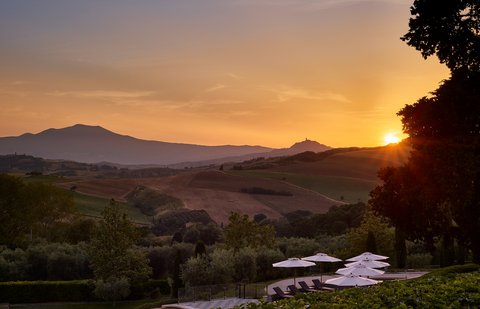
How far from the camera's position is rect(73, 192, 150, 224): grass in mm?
91250

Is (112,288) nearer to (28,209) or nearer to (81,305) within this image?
(81,305)

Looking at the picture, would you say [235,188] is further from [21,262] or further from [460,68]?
[460,68]

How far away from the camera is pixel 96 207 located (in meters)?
96.2

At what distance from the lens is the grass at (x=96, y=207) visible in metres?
91.2

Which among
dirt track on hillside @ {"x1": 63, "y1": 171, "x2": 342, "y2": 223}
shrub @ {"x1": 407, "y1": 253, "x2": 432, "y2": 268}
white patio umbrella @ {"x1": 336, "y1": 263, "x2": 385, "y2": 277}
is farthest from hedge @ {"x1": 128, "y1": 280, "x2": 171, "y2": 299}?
dirt track on hillside @ {"x1": 63, "y1": 171, "x2": 342, "y2": 223}

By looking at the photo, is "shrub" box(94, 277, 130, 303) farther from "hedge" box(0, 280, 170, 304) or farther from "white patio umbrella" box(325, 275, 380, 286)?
"white patio umbrella" box(325, 275, 380, 286)

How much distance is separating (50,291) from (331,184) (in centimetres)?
8715

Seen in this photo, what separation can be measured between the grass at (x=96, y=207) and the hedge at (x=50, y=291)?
143 ft

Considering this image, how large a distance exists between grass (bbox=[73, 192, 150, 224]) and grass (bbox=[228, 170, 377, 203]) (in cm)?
3345

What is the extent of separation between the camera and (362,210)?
7838 centimetres

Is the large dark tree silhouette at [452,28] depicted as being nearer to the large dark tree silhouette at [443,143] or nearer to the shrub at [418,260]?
the large dark tree silhouette at [443,143]

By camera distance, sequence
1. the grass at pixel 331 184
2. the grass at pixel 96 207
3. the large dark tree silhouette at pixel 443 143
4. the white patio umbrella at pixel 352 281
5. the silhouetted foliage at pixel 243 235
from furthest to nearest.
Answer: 1. the grass at pixel 331 184
2. the grass at pixel 96 207
3. the silhouetted foliage at pixel 243 235
4. the white patio umbrella at pixel 352 281
5. the large dark tree silhouette at pixel 443 143

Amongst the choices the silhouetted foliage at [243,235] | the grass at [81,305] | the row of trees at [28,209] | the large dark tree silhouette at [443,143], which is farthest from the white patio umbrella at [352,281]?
the row of trees at [28,209]

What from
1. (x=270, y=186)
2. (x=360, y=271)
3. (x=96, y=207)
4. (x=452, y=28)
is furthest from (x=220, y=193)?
(x=452, y=28)
